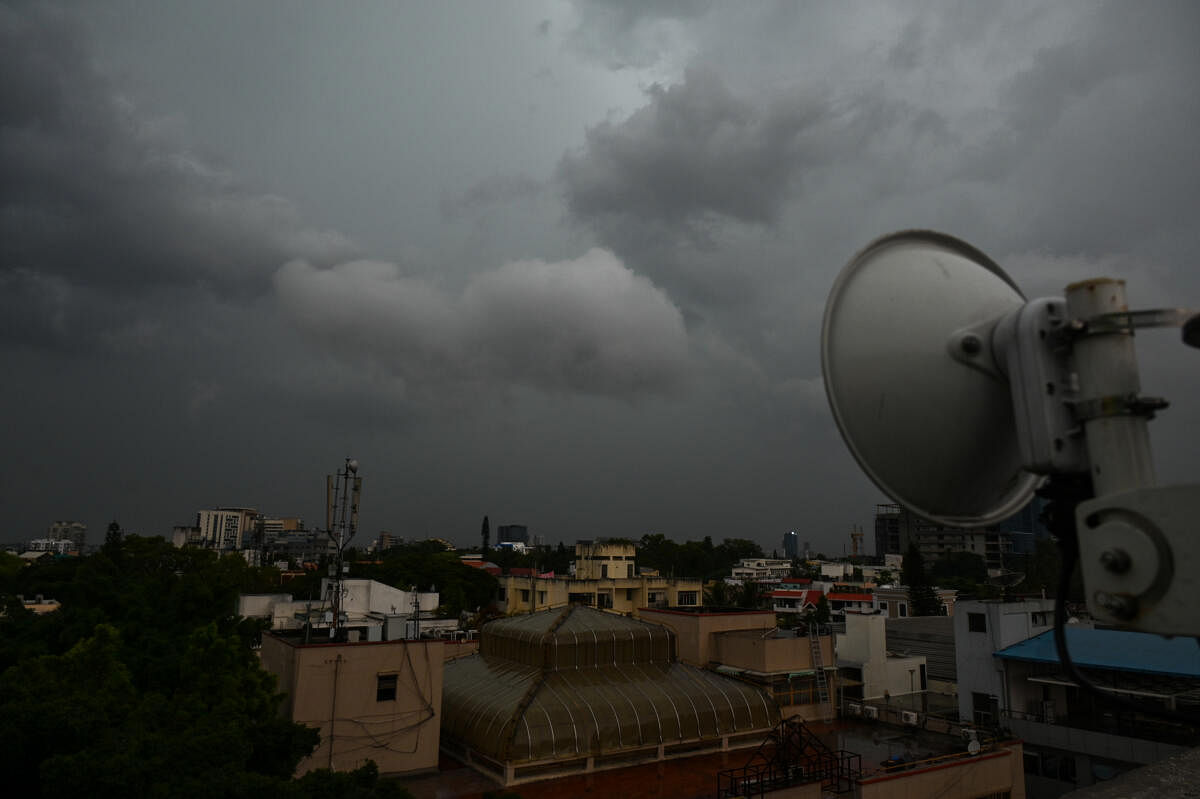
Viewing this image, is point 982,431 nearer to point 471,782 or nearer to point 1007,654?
point 471,782

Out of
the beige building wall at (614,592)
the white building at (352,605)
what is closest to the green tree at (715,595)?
the beige building wall at (614,592)

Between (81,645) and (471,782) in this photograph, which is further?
(471,782)

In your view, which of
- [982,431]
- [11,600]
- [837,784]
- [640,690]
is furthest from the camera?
[11,600]

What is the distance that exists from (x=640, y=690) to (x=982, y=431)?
23.5 metres

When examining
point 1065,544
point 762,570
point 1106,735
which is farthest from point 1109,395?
point 762,570

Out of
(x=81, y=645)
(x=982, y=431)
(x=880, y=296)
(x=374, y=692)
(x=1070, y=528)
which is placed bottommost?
(x=374, y=692)

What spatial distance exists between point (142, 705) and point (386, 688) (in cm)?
850

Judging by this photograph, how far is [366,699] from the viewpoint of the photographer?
69.4 feet

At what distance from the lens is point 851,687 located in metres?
35.4

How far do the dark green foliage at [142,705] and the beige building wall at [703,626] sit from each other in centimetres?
1799

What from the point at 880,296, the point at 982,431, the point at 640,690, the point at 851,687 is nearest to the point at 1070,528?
the point at 982,431

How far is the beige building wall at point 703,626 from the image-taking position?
31672 mm

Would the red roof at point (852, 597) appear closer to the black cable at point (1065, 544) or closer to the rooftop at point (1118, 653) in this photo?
the rooftop at point (1118, 653)

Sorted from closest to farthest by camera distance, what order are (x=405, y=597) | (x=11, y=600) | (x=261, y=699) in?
(x=261, y=699) < (x=11, y=600) < (x=405, y=597)
